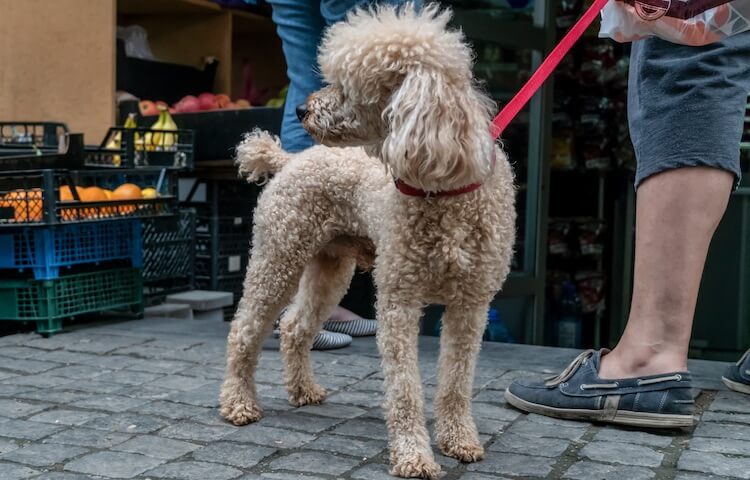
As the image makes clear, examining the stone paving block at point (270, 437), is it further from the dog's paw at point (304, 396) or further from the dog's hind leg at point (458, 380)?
the dog's hind leg at point (458, 380)

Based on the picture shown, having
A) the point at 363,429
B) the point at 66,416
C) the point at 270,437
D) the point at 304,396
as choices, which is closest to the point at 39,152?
the point at 66,416

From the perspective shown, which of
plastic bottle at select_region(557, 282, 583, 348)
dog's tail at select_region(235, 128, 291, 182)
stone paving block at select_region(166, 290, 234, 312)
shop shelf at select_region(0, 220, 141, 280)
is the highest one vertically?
dog's tail at select_region(235, 128, 291, 182)

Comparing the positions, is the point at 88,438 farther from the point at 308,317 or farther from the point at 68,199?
the point at 68,199

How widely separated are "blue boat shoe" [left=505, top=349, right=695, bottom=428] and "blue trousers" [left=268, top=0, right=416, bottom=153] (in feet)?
5.11

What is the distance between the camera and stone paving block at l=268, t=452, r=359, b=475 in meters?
2.65

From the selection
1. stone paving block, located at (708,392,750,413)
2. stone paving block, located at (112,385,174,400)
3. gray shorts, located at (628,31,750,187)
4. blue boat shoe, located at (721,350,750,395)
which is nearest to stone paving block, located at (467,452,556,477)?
stone paving block, located at (708,392,750,413)

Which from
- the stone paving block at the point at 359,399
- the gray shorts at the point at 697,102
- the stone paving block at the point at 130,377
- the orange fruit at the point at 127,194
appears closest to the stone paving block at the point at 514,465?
the stone paving block at the point at 359,399

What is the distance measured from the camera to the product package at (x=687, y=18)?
2771 millimetres

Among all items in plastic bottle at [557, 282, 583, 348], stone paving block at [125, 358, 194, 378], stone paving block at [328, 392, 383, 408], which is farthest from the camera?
plastic bottle at [557, 282, 583, 348]

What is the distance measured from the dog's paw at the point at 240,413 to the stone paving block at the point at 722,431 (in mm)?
1410

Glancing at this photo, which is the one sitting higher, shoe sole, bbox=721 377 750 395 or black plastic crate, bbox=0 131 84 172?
black plastic crate, bbox=0 131 84 172

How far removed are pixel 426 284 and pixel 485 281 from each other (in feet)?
0.56

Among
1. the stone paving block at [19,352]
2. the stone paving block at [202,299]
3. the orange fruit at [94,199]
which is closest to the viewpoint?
the stone paving block at [19,352]

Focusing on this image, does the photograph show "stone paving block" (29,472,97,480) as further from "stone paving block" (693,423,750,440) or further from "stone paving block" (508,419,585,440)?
"stone paving block" (693,423,750,440)
